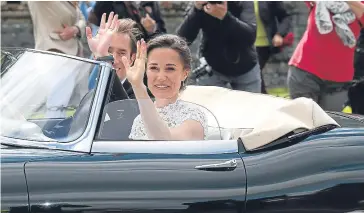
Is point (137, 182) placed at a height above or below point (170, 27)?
below

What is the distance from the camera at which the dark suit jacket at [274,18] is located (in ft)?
23.1

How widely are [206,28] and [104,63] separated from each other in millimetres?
2469

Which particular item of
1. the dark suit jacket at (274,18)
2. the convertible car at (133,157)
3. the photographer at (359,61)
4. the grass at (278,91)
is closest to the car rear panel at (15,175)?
the convertible car at (133,157)

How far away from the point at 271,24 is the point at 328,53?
1639 millimetres

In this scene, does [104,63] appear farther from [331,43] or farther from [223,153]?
[331,43]

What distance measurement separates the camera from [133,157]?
2.78m

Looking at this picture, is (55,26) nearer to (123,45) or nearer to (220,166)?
(123,45)

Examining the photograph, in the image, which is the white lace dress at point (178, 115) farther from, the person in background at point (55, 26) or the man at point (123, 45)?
the person in background at point (55, 26)

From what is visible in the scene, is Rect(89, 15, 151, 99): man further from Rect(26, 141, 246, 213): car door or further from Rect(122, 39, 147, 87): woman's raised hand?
Rect(26, 141, 246, 213): car door

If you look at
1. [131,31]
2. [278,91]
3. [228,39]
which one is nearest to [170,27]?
[278,91]

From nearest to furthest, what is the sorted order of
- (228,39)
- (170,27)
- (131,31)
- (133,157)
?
(133,157) → (131,31) → (228,39) → (170,27)

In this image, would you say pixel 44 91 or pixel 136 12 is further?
pixel 136 12

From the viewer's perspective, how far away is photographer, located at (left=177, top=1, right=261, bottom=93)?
5441 millimetres

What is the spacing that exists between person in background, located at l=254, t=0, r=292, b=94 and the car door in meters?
4.29
